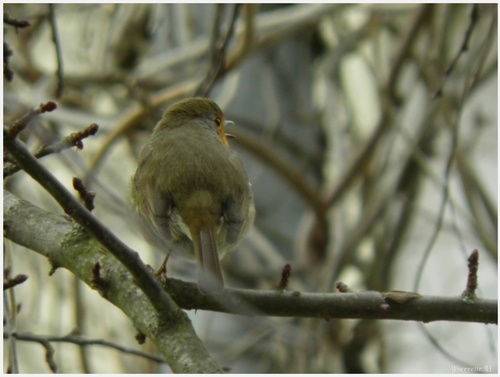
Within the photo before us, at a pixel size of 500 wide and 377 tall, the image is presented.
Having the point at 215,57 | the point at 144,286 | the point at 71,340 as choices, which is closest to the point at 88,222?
the point at 144,286

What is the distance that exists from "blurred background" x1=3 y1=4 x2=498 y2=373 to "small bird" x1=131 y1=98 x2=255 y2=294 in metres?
1.13

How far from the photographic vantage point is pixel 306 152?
5.79 meters

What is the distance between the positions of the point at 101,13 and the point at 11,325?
15.6 feet

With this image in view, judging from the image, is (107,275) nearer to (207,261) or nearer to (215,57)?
(207,261)

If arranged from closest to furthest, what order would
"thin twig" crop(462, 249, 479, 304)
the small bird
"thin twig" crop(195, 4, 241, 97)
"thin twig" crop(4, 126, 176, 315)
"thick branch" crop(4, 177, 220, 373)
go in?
"thin twig" crop(4, 126, 176, 315) < "thick branch" crop(4, 177, 220, 373) < "thin twig" crop(462, 249, 479, 304) < the small bird < "thin twig" crop(195, 4, 241, 97)

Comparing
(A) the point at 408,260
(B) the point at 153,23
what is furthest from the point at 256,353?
(B) the point at 153,23

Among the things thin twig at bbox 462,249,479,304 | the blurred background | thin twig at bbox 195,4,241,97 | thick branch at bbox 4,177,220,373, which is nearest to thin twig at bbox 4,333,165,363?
thick branch at bbox 4,177,220,373

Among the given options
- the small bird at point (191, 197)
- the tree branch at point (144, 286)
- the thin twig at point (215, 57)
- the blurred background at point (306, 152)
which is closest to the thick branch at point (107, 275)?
the tree branch at point (144, 286)

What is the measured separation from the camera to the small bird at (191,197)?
253 centimetres

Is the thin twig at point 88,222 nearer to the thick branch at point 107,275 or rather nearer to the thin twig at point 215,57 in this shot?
the thick branch at point 107,275

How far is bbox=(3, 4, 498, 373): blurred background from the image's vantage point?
4.70 meters

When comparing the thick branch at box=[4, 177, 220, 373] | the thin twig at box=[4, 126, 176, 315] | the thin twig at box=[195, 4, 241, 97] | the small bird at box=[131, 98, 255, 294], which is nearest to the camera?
the thin twig at box=[4, 126, 176, 315]

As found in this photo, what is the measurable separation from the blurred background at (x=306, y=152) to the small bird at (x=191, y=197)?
113cm

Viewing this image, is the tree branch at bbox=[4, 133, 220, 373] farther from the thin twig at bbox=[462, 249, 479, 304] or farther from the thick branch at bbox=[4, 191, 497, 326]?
the thin twig at bbox=[462, 249, 479, 304]
